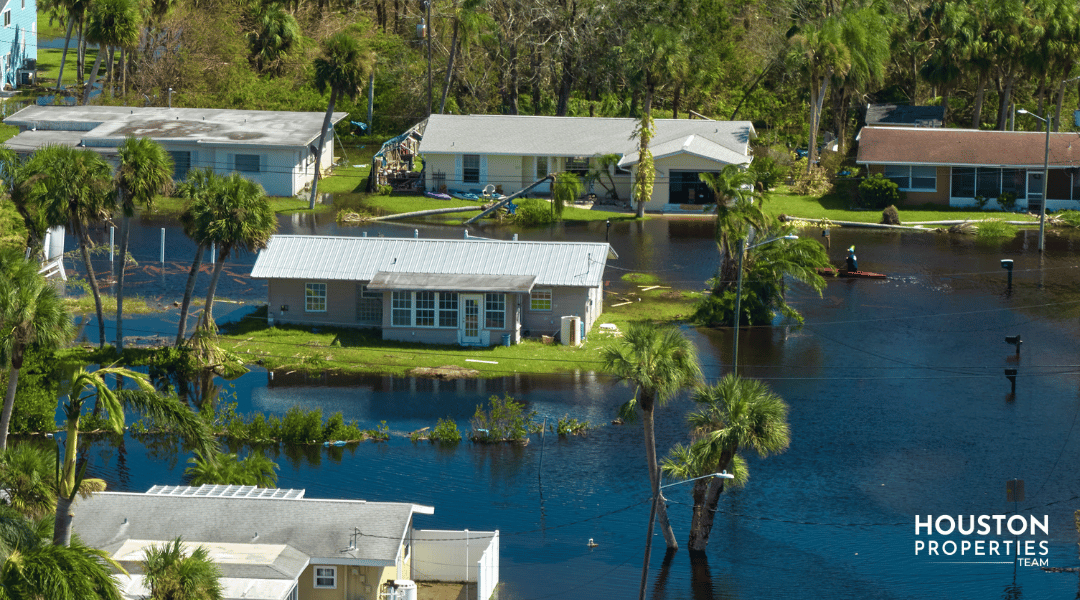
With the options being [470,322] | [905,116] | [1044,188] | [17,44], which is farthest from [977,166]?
[17,44]

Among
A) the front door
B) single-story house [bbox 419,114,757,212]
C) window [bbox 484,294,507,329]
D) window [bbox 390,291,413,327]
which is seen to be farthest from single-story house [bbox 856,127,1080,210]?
window [bbox 390,291,413,327]

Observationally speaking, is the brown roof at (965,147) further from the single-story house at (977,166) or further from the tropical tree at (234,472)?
the tropical tree at (234,472)

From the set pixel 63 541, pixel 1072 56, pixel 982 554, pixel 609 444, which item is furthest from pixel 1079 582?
pixel 1072 56

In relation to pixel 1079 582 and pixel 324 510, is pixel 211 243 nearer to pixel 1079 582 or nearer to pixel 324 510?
pixel 324 510

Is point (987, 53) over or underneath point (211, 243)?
over

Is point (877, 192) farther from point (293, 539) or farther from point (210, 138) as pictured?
point (293, 539)

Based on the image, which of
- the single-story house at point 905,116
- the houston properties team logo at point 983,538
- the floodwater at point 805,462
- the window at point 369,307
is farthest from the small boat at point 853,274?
the single-story house at point 905,116
